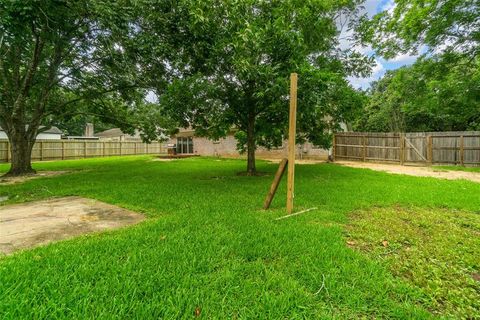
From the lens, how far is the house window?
80.7ft

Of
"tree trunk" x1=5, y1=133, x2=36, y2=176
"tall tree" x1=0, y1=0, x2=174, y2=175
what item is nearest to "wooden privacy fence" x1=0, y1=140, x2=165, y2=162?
"tall tree" x1=0, y1=0, x2=174, y2=175

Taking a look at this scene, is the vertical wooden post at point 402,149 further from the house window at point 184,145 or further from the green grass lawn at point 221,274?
the house window at point 184,145

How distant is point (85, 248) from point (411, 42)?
51.5ft

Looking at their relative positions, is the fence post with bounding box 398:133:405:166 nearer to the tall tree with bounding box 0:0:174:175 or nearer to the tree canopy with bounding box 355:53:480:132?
the tree canopy with bounding box 355:53:480:132

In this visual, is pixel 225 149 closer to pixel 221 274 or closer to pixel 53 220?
pixel 53 220

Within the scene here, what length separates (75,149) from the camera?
833 inches

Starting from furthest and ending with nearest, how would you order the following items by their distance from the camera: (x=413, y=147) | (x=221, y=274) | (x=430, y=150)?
(x=413, y=147), (x=430, y=150), (x=221, y=274)

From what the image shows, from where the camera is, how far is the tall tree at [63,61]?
202 inches

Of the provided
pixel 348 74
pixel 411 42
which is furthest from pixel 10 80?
pixel 411 42

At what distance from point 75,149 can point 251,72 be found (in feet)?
69.0

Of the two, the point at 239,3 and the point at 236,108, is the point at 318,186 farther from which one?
the point at 239,3

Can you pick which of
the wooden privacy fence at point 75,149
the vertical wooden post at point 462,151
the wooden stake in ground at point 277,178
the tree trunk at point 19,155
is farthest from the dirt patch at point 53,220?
the wooden privacy fence at point 75,149

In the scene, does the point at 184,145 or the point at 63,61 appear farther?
the point at 184,145

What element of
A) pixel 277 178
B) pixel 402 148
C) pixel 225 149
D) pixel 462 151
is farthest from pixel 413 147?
pixel 225 149
